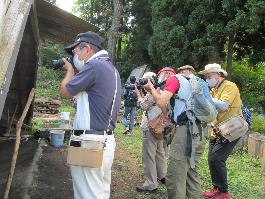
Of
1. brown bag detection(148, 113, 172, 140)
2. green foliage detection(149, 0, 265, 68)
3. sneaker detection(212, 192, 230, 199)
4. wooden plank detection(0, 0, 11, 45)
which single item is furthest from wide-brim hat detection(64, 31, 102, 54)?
green foliage detection(149, 0, 265, 68)

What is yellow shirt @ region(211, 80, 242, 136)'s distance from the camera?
6.12m

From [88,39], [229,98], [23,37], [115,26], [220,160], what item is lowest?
[220,160]

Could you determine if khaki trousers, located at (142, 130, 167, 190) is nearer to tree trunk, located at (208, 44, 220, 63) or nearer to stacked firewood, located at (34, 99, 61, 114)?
stacked firewood, located at (34, 99, 61, 114)

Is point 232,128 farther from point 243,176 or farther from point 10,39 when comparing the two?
point 10,39

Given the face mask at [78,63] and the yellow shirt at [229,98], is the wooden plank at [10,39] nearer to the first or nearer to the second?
the face mask at [78,63]

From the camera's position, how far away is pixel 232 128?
6.13m

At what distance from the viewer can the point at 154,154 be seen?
656 centimetres

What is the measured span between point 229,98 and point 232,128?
0.46 m

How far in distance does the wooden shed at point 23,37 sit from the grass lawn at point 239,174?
284cm

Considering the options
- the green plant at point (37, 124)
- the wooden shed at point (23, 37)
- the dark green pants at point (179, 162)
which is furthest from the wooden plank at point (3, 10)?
the green plant at point (37, 124)

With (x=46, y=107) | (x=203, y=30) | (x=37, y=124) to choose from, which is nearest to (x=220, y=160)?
(x=37, y=124)

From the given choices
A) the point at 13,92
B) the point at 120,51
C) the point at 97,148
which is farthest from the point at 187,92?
the point at 120,51

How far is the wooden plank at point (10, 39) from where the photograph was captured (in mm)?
3313

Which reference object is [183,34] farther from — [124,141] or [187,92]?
[187,92]
